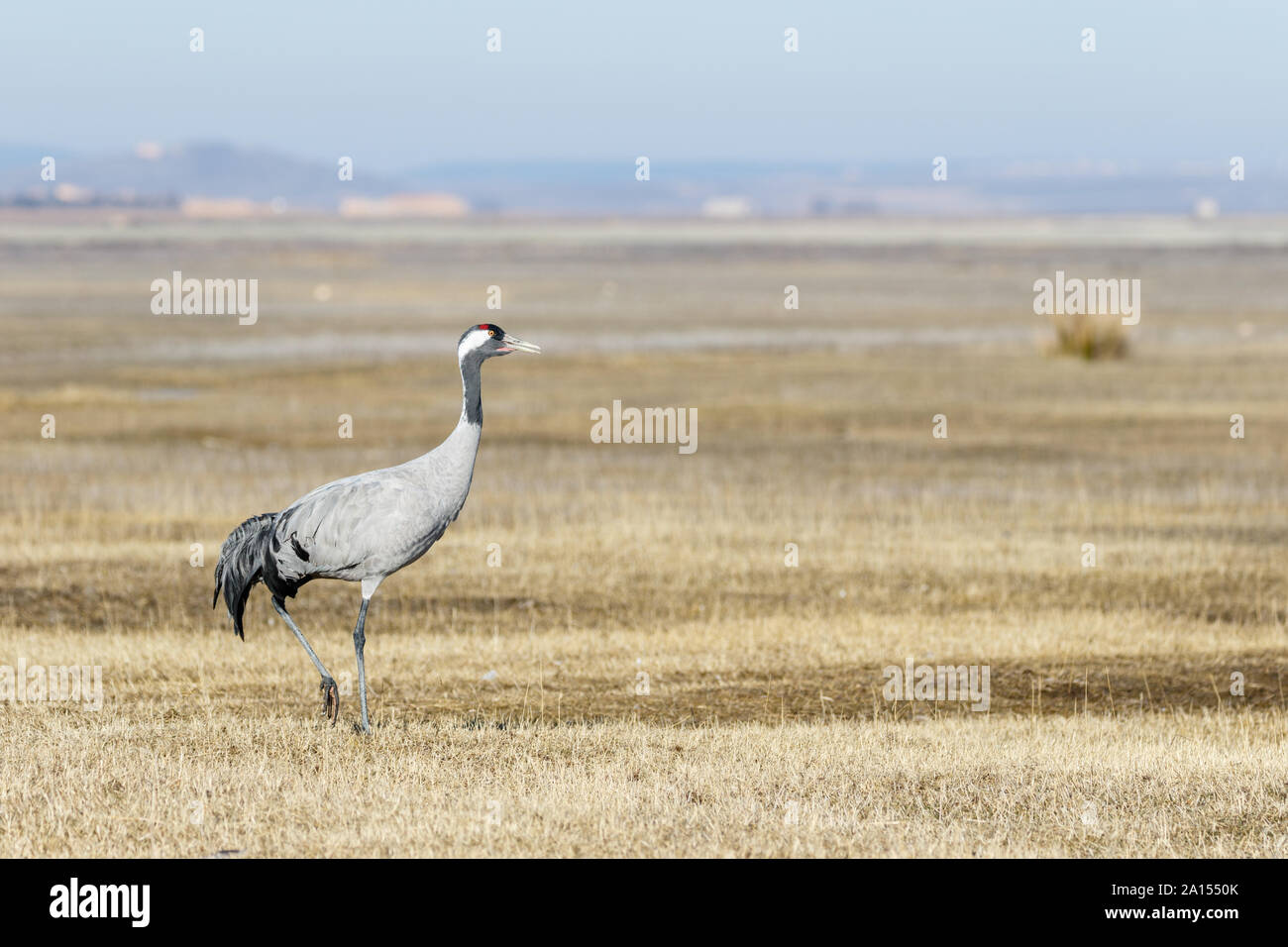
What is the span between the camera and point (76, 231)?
18375 centimetres

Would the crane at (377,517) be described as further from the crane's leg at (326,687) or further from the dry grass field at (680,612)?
the dry grass field at (680,612)

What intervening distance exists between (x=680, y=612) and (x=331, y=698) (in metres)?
6.42

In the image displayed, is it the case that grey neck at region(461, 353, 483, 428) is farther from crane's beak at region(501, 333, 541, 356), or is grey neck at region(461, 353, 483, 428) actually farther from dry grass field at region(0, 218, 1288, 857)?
dry grass field at region(0, 218, 1288, 857)

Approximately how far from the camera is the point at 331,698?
12.3 metres

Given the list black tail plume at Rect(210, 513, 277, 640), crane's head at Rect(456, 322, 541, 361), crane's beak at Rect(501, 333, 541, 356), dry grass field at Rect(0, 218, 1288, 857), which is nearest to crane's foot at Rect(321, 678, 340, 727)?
dry grass field at Rect(0, 218, 1288, 857)

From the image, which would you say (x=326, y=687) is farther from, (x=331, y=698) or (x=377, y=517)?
(x=377, y=517)

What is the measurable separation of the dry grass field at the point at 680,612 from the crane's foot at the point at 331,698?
0.16 m

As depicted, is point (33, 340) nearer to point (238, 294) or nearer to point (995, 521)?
point (238, 294)

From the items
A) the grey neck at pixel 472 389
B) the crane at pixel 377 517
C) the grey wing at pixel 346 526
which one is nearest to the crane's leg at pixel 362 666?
the crane at pixel 377 517

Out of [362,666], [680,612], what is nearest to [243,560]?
[362,666]

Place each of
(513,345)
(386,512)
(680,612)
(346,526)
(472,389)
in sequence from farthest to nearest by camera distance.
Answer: (680,612) → (513,345) → (472,389) → (346,526) → (386,512)

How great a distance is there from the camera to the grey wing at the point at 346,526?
37.8 feet

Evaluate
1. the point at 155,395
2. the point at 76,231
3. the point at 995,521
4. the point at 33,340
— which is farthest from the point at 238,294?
the point at 76,231

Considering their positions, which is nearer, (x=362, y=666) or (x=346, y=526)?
(x=346, y=526)
